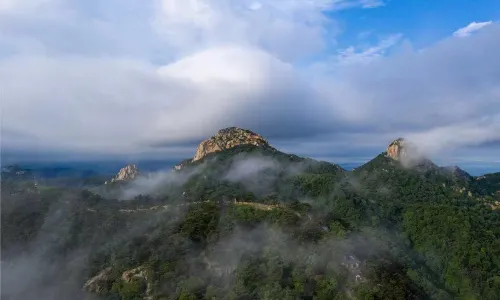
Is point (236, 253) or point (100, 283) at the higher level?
point (236, 253)

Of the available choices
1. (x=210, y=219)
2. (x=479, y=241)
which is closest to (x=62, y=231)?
(x=210, y=219)

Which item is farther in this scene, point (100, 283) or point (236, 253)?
point (100, 283)

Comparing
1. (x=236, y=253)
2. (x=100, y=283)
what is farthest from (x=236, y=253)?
(x=100, y=283)

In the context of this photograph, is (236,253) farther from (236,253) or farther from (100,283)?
(100,283)

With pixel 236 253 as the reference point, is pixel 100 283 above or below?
below

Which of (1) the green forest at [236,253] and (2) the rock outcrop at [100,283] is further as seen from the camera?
(2) the rock outcrop at [100,283]

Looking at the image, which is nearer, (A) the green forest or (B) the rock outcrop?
(A) the green forest

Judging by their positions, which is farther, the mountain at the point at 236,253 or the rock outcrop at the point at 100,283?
the rock outcrop at the point at 100,283

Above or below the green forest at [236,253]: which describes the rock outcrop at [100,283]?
below

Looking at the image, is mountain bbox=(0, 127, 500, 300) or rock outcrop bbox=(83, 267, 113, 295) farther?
rock outcrop bbox=(83, 267, 113, 295)

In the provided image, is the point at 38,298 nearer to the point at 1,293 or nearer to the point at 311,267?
the point at 1,293

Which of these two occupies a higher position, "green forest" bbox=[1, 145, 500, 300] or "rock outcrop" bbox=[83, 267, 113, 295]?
"green forest" bbox=[1, 145, 500, 300]
